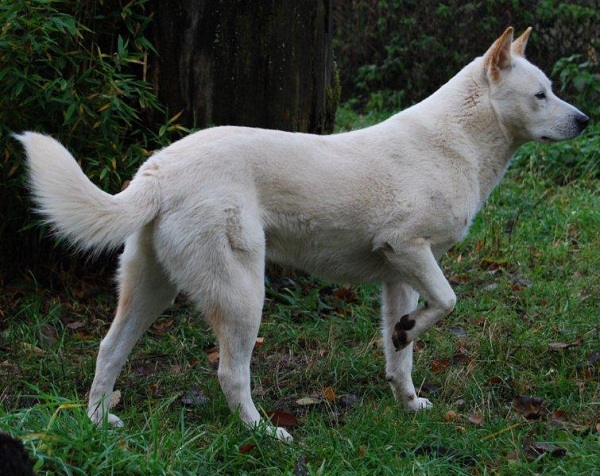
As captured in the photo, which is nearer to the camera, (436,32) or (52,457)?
(52,457)

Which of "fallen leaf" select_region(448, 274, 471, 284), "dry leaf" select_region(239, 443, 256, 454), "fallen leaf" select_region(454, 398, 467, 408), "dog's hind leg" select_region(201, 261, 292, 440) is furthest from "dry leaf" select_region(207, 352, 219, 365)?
"fallen leaf" select_region(448, 274, 471, 284)

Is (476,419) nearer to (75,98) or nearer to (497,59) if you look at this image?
(497,59)

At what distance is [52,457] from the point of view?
8.98 ft

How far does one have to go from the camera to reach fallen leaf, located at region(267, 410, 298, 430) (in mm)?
3873

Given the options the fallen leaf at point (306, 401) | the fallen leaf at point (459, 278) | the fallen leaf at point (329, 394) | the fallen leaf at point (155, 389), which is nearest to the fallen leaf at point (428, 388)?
the fallen leaf at point (329, 394)

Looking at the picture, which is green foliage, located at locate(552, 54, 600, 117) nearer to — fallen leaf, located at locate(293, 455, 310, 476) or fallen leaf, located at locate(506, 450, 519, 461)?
fallen leaf, located at locate(506, 450, 519, 461)

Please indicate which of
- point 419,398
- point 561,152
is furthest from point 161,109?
point 561,152


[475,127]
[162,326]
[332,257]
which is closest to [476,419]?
[332,257]

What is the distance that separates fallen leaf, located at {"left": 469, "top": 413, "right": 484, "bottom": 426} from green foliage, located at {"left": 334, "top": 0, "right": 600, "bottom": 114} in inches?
247

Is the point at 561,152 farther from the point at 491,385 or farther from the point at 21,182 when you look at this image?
the point at 21,182

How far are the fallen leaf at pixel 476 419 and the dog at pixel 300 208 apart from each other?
343mm

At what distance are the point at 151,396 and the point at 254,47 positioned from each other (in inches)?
86.5

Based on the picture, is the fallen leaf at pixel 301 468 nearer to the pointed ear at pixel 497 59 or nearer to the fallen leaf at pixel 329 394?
the fallen leaf at pixel 329 394

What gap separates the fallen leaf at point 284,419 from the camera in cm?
387
